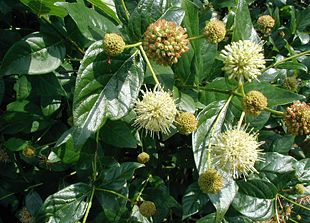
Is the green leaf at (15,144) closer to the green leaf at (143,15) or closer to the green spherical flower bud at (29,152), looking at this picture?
the green spherical flower bud at (29,152)

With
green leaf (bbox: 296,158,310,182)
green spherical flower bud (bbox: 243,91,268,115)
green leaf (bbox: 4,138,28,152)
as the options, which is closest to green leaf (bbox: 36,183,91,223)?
green leaf (bbox: 4,138,28,152)

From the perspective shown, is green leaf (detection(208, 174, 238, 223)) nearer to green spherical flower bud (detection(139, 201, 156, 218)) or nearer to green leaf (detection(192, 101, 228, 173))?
green leaf (detection(192, 101, 228, 173))

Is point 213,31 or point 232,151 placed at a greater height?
point 213,31

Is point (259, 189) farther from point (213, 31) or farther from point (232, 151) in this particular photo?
point (213, 31)

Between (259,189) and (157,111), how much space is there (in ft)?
2.13

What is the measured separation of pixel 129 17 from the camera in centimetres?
172

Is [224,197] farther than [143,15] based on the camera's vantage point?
Yes

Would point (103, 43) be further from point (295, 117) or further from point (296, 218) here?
point (296, 218)

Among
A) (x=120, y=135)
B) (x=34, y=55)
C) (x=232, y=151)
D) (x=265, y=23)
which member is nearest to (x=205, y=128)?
(x=232, y=151)

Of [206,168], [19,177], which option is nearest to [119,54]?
[206,168]

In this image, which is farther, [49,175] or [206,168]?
[49,175]

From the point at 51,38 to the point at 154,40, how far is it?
1.70 feet

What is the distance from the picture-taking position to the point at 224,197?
70.4 inches

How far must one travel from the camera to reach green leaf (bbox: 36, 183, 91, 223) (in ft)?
5.86
